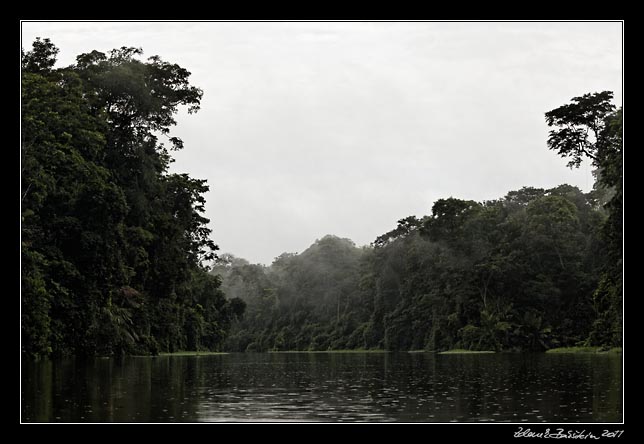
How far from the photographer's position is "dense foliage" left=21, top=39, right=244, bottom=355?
133 feet

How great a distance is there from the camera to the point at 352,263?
14350 cm

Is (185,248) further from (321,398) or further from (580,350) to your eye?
(321,398)

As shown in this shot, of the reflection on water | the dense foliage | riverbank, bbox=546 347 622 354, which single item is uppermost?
the dense foliage

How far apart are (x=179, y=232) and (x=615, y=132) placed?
2780 centimetres

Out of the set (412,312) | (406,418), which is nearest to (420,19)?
(406,418)

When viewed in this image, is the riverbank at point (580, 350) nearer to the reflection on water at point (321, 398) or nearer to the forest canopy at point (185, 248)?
the forest canopy at point (185, 248)

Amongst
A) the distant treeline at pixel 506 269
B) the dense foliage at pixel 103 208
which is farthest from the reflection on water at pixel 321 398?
the distant treeline at pixel 506 269

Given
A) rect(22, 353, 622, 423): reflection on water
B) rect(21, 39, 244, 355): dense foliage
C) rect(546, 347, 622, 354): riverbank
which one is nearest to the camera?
rect(22, 353, 622, 423): reflection on water

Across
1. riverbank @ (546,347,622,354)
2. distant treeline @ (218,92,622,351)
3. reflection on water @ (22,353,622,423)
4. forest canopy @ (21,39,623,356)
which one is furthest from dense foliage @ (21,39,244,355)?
riverbank @ (546,347,622,354)

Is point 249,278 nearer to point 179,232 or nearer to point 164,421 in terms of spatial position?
point 179,232

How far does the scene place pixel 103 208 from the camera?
46.4 meters

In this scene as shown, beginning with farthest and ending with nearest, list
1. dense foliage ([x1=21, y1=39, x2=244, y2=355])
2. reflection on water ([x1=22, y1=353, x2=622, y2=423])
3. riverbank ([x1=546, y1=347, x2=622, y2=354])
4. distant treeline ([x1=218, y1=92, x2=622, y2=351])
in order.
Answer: distant treeline ([x1=218, y1=92, x2=622, y2=351])
riverbank ([x1=546, y1=347, x2=622, y2=354])
dense foliage ([x1=21, y1=39, x2=244, y2=355])
reflection on water ([x1=22, y1=353, x2=622, y2=423])

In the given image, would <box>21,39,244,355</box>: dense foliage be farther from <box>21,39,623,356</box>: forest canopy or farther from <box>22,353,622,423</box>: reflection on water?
<box>22,353,622,423</box>: reflection on water

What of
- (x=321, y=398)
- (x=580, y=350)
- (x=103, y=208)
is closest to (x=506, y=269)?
(x=580, y=350)
